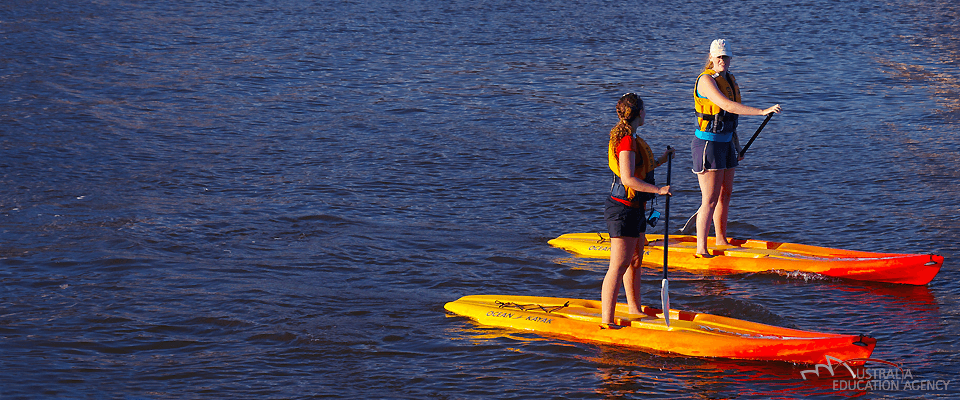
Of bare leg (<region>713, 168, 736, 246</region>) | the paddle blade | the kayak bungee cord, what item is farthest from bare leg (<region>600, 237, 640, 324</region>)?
bare leg (<region>713, 168, 736, 246</region>)

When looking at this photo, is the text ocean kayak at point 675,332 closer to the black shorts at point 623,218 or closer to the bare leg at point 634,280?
the bare leg at point 634,280

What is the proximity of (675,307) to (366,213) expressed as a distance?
395 cm

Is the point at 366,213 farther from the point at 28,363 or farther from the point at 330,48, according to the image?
the point at 330,48

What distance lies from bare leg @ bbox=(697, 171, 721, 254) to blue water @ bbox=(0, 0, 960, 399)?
0.48 meters

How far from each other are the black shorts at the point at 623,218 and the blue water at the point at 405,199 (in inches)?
38.7

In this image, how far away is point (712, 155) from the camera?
26.6 feet

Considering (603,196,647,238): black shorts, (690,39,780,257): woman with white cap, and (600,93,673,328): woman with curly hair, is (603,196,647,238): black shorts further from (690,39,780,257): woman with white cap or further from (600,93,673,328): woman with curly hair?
(690,39,780,257): woman with white cap

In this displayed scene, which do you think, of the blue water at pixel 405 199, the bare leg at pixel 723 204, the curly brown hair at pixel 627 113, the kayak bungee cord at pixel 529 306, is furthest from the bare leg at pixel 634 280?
the bare leg at pixel 723 204

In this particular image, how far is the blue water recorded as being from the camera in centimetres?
677

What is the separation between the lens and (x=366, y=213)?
34.2 ft

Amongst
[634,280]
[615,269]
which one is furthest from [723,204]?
[615,269]

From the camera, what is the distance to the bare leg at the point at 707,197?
8156mm

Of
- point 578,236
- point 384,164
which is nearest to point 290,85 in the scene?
point 384,164
